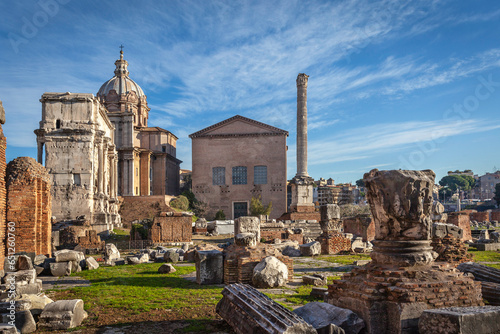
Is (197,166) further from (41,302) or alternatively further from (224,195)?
(41,302)

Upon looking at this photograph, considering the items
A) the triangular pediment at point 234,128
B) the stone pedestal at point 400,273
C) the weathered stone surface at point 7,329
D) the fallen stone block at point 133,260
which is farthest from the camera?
the triangular pediment at point 234,128

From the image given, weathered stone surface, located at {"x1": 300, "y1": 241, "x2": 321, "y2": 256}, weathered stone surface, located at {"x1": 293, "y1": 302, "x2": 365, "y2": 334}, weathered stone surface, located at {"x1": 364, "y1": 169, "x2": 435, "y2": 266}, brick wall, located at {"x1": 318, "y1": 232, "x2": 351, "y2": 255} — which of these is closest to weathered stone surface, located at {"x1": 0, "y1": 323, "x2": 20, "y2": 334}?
weathered stone surface, located at {"x1": 293, "y1": 302, "x2": 365, "y2": 334}

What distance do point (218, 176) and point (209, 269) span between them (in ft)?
110

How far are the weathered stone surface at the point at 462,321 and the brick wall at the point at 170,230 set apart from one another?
49.2 ft

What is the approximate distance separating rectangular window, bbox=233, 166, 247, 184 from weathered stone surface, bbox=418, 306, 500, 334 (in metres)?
37.6

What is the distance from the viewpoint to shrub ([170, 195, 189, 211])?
36.6m

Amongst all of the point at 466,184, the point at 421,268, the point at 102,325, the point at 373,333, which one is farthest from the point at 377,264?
the point at 466,184

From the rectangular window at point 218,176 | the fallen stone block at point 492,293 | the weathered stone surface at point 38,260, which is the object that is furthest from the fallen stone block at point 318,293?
the rectangular window at point 218,176

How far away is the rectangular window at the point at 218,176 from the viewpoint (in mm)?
41812

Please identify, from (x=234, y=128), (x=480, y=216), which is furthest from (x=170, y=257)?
(x=480, y=216)

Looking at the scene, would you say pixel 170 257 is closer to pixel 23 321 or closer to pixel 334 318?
pixel 23 321

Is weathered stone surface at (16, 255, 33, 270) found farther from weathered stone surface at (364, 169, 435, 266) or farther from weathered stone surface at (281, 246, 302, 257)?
weathered stone surface at (281, 246, 302, 257)

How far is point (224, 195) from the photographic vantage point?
41.4 metres

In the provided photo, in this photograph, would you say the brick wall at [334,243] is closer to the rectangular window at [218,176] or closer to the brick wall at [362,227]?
the brick wall at [362,227]
